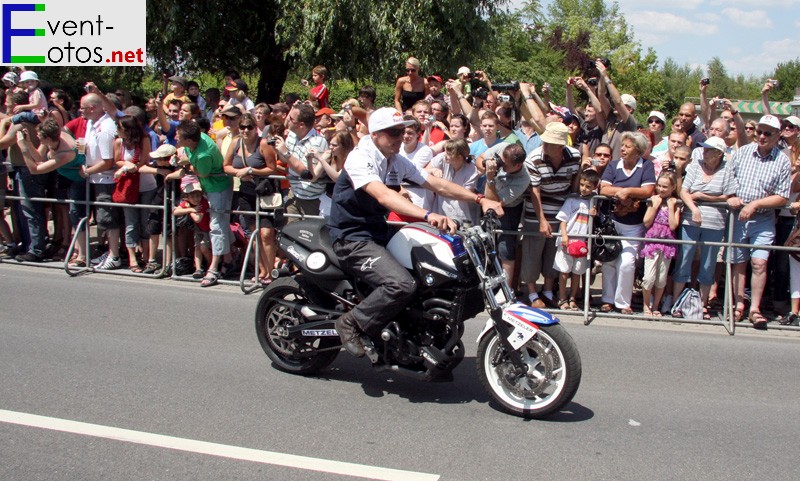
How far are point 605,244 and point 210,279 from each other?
445 cm

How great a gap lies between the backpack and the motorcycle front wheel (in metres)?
3.60

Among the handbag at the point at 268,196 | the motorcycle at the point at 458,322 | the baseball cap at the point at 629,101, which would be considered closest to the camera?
the motorcycle at the point at 458,322

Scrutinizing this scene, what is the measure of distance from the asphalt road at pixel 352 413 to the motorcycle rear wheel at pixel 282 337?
121 millimetres

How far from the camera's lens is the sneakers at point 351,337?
18.6ft

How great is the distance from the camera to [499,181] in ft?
27.1

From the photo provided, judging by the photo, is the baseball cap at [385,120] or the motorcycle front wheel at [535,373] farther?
the baseball cap at [385,120]

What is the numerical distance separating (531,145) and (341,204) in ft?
14.2

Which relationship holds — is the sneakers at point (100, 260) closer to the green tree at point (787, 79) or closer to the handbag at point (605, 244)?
the handbag at point (605, 244)

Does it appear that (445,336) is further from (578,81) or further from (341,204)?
(578,81)

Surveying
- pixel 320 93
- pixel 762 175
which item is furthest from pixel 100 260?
pixel 762 175

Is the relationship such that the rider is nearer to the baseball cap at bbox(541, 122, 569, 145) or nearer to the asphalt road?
Answer: the asphalt road

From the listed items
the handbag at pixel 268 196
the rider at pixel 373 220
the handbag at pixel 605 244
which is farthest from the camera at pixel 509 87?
the rider at pixel 373 220

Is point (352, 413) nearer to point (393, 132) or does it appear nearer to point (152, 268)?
point (393, 132)

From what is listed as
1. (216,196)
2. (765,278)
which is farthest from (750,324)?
(216,196)
